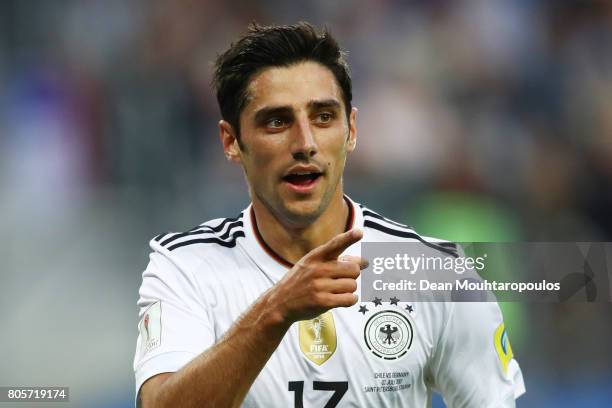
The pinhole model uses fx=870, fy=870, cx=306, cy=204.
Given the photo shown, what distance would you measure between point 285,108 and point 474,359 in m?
1.20

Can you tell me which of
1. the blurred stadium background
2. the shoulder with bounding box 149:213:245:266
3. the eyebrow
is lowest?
the shoulder with bounding box 149:213:245:266

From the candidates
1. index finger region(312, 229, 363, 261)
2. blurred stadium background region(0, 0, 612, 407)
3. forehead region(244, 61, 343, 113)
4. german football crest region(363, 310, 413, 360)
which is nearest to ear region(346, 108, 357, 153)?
forehead region(244, 61, 343, 113)

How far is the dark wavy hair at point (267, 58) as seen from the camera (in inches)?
135

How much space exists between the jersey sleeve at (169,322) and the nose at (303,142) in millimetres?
626

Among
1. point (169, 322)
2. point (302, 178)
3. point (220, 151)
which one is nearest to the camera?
point (169, 322)

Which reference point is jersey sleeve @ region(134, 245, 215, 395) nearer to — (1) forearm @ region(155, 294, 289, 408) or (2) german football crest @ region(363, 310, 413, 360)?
(1) forearm @ region(155, 294, 289, 408)

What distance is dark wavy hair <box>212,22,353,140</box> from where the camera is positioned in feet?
11.3

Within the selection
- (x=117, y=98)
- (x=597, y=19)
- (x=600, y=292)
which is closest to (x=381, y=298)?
(x=600, y=292)

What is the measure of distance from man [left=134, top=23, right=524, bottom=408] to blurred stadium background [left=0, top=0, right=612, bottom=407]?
242cm

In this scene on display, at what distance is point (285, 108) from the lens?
327cm

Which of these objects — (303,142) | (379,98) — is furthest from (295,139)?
(379,98)

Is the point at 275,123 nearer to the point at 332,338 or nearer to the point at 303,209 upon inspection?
the point at 303,209

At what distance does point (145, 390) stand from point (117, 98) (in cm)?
382

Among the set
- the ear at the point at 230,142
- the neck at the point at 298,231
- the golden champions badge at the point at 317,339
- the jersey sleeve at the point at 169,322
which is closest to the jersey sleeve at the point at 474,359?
the golden champions badge at the point at 317,339
